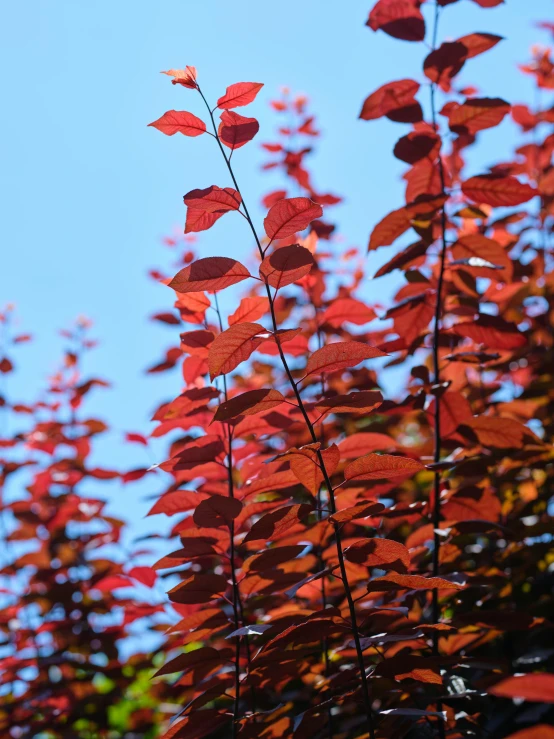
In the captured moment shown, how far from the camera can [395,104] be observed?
2.19 meters

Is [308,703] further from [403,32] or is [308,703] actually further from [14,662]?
[403,32]

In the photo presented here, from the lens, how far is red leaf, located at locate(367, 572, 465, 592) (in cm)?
136

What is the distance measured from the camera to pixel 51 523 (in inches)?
142

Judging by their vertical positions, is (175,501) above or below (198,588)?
above

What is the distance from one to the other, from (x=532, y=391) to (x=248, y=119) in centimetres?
162

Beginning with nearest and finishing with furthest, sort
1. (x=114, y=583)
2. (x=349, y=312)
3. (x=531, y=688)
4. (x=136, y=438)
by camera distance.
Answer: (x=531, y=688)
(x=349, y=312)
(x=114, y=583)
(x=136, y=438)

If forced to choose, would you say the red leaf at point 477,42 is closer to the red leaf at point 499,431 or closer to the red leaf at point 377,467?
the red leaf at point 499,431

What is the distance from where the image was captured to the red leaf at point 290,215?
1479 millimetres

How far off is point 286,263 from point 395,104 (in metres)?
0.96

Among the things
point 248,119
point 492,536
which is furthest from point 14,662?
point 248,119

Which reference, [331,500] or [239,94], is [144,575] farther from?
[239,94]

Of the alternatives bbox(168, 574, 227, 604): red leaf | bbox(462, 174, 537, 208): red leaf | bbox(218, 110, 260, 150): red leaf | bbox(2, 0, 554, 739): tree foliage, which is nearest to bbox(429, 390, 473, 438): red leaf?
bbox(2, 0, 554, 739): tree foliage

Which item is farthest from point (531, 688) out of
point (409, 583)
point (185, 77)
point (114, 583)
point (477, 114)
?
point (114, 583)

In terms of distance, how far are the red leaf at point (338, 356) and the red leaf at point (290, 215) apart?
0.26m
